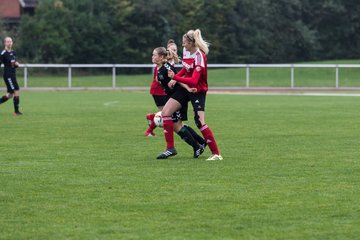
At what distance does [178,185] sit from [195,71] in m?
2.84

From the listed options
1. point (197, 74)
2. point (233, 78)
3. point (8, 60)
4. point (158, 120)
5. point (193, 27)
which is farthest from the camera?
point (193, 27)

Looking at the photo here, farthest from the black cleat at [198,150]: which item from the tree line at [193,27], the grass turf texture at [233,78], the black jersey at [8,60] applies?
the tree line at [193,27]

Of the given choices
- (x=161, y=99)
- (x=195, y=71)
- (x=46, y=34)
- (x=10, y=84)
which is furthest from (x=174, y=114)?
(x=46, y=34)

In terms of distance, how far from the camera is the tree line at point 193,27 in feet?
191

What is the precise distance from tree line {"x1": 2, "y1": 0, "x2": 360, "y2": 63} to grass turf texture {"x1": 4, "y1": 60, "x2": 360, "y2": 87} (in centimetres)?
575

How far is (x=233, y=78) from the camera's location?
171 ft

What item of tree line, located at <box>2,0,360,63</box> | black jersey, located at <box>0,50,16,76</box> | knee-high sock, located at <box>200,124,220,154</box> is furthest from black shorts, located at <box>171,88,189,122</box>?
tree line, located at <box>2,0,360,63</box>

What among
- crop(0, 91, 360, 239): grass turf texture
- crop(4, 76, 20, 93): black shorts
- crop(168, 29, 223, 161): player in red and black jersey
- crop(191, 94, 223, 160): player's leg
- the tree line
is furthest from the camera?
the tree line

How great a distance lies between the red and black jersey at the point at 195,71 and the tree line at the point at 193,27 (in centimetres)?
4436

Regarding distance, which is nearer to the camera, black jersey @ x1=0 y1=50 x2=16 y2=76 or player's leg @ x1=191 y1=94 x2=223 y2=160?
player's leg @ x1=191 y1=94 x2=223 y2=160

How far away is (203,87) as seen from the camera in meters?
13.0

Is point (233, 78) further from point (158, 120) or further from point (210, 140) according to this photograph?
point (210, 140)

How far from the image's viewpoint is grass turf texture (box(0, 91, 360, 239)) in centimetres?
788

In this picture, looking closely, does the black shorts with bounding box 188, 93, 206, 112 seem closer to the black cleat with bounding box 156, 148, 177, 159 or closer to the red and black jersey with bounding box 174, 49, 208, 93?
the red and black jersey with bounding box 174, 49, 208, 93
